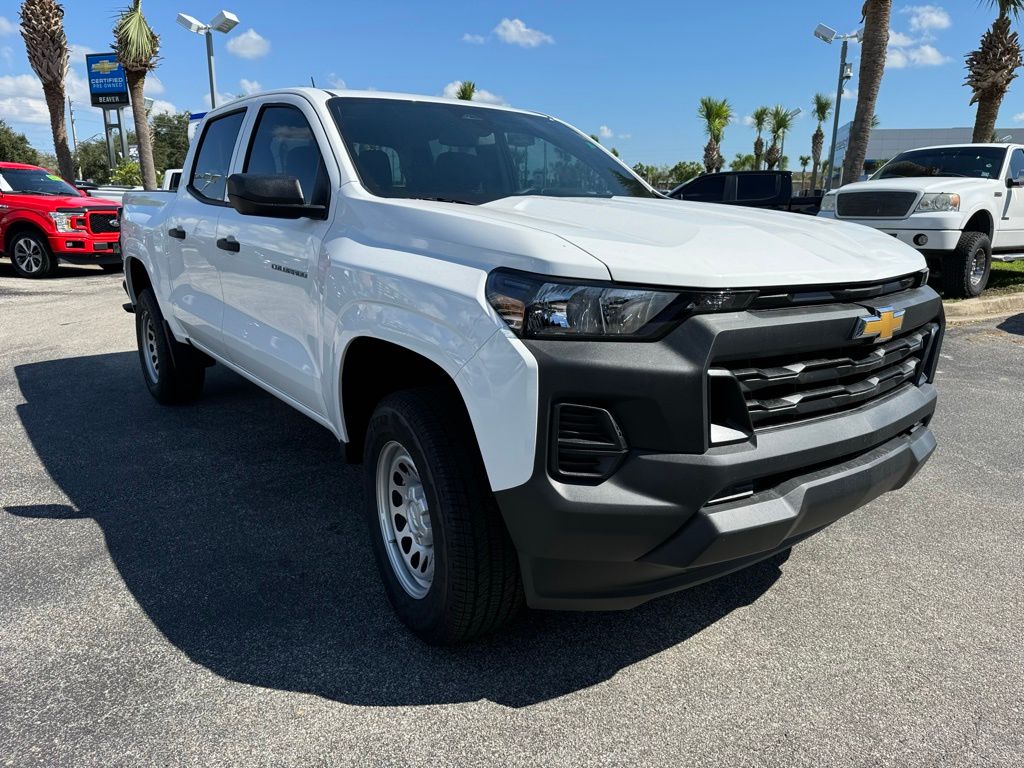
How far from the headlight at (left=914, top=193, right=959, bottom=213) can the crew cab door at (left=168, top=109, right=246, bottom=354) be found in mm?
7798

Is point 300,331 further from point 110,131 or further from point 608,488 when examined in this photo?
point 110,131

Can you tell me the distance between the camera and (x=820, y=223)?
295 centimetres

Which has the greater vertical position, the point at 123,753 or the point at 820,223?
the point at 820,223

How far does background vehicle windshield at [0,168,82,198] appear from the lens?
43.7ft

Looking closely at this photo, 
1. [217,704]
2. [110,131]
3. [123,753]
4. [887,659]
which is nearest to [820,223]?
[887,659]

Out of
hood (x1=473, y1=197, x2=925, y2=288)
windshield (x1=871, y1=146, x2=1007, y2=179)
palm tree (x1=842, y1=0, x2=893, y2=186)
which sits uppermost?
palm tree (x1=842, y1=0, x2=893, y2=186)

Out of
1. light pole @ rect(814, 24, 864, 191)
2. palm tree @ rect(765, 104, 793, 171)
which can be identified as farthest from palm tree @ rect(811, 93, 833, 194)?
light pole @ rect(814, 24, 864, 191)

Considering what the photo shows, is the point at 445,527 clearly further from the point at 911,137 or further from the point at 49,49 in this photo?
the point at 911,137

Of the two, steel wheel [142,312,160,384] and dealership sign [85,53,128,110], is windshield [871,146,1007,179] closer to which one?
steel wheel [142,312,160,384]

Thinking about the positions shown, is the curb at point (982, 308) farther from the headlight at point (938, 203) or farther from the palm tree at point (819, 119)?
the palm tree at point (819, 119)

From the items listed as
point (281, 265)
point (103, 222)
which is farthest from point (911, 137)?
point (281, 265)

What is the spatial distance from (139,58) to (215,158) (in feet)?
68.2

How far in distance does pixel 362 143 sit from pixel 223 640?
77.3 inches

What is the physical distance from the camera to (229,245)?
3.79 m
